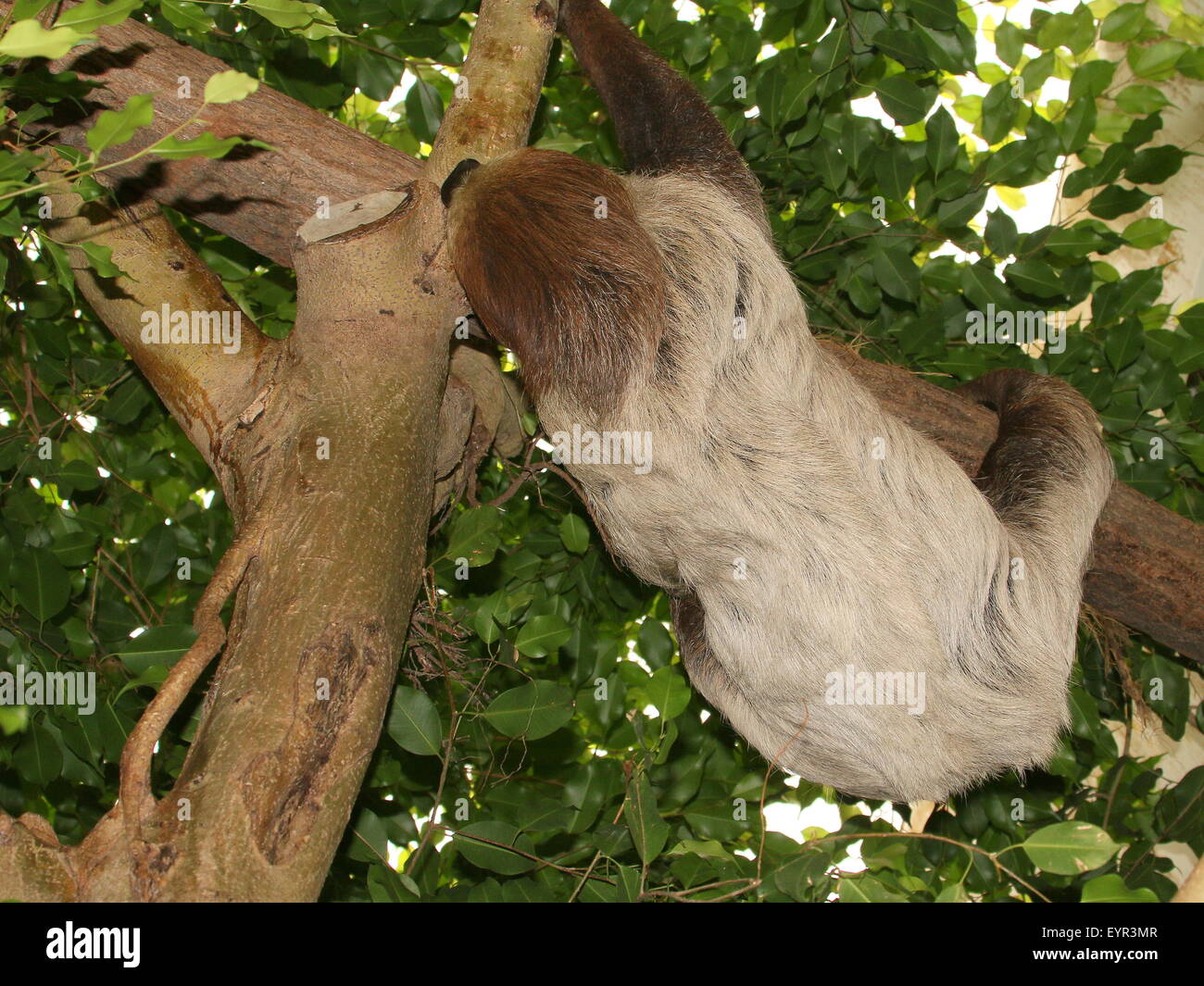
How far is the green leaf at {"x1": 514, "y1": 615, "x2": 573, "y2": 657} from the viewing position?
291cm

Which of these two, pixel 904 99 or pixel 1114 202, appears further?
pixel 1114 202

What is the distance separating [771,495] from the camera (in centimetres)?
282

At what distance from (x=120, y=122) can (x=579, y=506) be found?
2.36 metres

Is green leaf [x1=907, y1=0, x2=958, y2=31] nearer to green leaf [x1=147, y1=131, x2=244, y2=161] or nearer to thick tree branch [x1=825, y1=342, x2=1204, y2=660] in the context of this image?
thick tree branch [x1=825, y1=342, x2=1204, y2=660]

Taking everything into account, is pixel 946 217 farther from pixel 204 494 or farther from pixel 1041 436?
pixel 204 494

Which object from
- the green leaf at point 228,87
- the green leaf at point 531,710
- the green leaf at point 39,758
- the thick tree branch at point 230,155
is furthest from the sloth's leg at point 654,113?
the green leaf at point 39,758

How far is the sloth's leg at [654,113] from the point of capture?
335 centimetres

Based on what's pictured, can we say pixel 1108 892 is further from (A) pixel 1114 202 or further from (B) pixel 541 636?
(A) pixel 1114 202

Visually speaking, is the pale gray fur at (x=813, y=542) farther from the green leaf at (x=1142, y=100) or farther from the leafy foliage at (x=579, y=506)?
the green leaf at (x=1142, y=100)

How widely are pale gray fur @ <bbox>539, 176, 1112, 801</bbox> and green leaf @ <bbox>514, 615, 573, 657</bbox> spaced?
34 cm

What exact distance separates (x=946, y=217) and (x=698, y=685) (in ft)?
6.24

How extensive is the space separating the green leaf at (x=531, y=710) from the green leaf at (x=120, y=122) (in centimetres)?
160

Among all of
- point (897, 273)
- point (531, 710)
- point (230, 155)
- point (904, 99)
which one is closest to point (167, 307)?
point (230, 155)

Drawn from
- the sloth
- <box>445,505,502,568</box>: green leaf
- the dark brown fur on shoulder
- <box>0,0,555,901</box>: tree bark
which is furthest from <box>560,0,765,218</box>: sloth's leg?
<box>445,505,502,568</box>: green leaf
